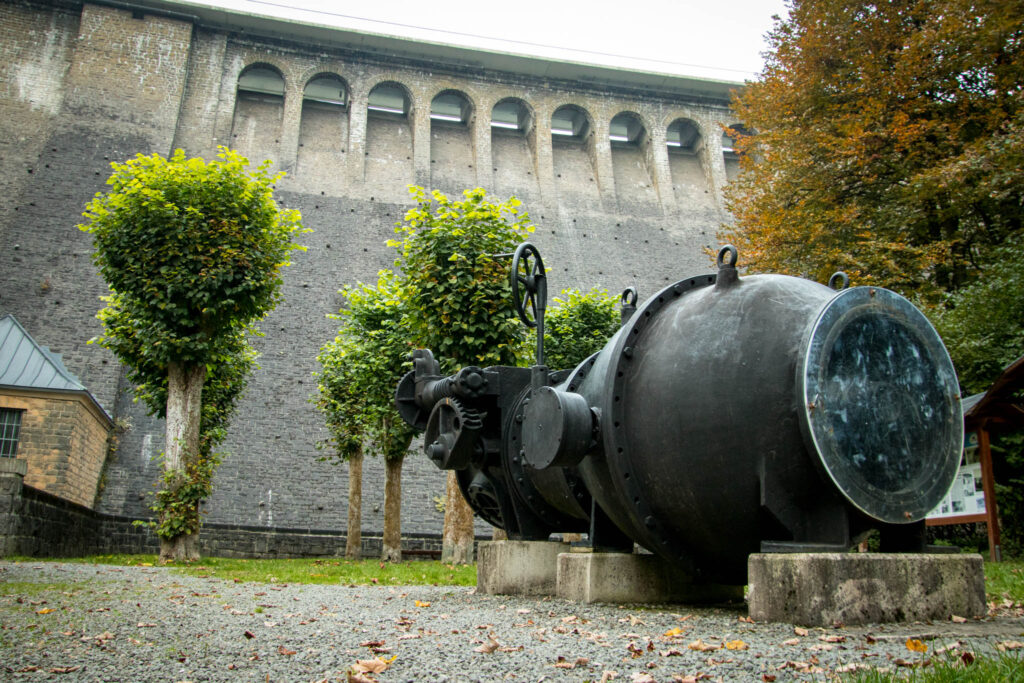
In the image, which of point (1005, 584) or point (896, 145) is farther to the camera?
point (896, 145)

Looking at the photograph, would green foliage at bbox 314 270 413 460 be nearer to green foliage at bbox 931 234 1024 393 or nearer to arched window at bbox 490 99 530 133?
green foliage at bbox 931 234 1024 393

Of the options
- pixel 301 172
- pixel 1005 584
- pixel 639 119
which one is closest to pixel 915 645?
pixel 1005 584

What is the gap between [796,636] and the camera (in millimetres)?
3193

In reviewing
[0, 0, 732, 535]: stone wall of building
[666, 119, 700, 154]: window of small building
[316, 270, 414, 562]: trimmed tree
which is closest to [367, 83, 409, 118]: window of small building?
[0, 0, 732, 535]: stone wall of building

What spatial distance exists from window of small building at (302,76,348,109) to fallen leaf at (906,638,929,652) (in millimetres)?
34495

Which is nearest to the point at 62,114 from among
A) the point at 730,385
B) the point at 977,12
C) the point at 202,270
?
the point at 202,270

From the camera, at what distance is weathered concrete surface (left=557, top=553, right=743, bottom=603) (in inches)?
183

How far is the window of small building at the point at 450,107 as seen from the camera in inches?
1373

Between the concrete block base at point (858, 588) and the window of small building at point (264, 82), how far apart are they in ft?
110

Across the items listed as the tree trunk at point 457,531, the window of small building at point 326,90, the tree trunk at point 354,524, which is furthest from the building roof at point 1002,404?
the window of small building at point 326,90

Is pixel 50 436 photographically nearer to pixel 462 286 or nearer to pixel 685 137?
pixel 462 286

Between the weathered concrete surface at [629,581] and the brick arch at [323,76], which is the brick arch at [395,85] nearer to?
the brick arch at [323,76]

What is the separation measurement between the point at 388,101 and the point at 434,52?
3451 millimetres

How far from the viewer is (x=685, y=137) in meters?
38.1
